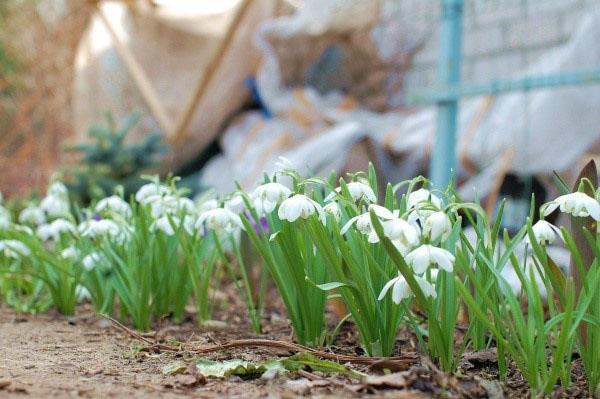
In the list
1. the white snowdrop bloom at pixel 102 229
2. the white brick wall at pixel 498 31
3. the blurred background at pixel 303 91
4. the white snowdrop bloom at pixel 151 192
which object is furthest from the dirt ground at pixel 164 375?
the white brick wall at pixel 498 31

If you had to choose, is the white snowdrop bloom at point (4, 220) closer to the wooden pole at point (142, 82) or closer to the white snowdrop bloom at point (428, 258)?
the white snowdrop bloom at point (428, 258)

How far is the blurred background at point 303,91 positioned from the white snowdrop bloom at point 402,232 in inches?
62.6

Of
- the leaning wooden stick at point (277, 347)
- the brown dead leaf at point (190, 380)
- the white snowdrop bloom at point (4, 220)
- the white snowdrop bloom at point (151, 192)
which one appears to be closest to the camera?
the brown dead leaf at point (190, 380)

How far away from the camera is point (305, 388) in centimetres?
118

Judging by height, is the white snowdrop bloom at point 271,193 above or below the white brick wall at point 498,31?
below

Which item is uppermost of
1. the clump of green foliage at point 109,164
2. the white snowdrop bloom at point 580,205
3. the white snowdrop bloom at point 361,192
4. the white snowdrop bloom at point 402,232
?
the clump of green foliage at point 109,164

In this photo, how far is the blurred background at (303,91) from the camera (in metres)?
3.21

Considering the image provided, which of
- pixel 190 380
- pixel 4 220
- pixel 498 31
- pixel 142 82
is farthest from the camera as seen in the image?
pixel 142 82

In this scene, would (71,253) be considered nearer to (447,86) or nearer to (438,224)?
(438,224)

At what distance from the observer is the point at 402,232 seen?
3.86 feet

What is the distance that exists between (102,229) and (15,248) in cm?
43

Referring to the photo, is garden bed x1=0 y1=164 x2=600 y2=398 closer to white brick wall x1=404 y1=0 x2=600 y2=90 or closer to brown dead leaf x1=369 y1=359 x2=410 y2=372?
brown dead leaf x1=369 y1=359 x2=410 y2=372

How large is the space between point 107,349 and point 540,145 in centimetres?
210

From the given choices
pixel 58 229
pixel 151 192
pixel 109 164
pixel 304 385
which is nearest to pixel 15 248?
pixel 58 229
